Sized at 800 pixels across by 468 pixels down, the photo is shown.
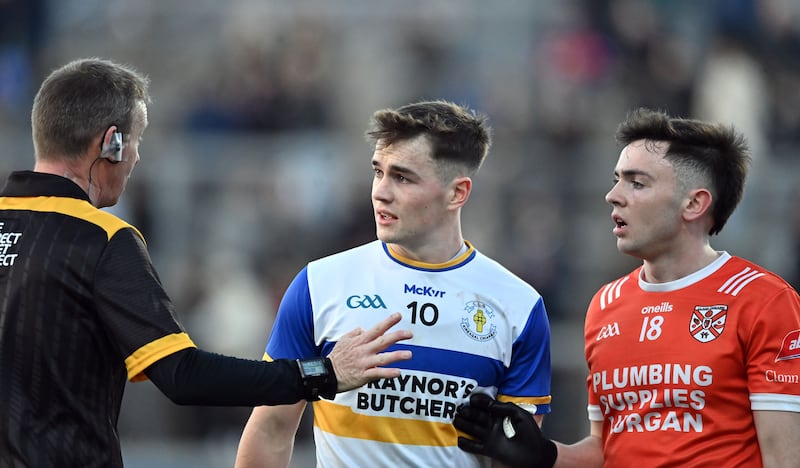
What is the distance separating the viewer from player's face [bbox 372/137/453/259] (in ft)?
19.6

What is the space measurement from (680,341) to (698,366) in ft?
0.56

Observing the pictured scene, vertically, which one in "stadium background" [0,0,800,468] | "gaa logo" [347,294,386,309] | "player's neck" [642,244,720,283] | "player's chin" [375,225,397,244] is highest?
"stadium background" [0,0,800,468]

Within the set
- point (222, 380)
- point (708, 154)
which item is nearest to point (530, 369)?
point (708, 154)

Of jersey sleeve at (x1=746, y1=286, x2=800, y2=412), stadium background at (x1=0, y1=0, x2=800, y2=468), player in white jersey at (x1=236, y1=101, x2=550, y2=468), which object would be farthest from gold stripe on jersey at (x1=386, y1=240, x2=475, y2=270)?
stadium background at (x1=0, y1=0, x2=800, y2=468)

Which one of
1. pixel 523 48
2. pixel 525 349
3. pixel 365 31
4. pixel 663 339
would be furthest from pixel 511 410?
pixel 365 31

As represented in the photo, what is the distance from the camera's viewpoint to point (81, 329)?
4840 millimetres

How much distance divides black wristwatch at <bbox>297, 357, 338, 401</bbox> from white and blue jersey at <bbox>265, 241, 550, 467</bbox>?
75 centimetres

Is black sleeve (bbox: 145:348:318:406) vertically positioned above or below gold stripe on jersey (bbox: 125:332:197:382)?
below

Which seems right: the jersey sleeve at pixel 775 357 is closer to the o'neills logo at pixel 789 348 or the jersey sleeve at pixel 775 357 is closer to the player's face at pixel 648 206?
the o'neills logo at pixel 789 348

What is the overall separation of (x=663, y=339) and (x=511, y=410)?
0.77m

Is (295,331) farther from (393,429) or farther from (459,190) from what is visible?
(459,190)

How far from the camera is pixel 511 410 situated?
18.9 feet

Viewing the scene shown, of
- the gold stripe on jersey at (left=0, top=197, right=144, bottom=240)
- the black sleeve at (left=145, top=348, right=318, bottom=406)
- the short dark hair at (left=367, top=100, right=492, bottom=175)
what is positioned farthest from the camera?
the short dark hair at (left=367, top=100, right=492, bottom=175)

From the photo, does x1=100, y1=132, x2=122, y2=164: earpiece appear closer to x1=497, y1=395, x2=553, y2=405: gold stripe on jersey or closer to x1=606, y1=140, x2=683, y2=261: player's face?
x1=497, y1=395, x2=553, y2=405: gold stripe on jersey
